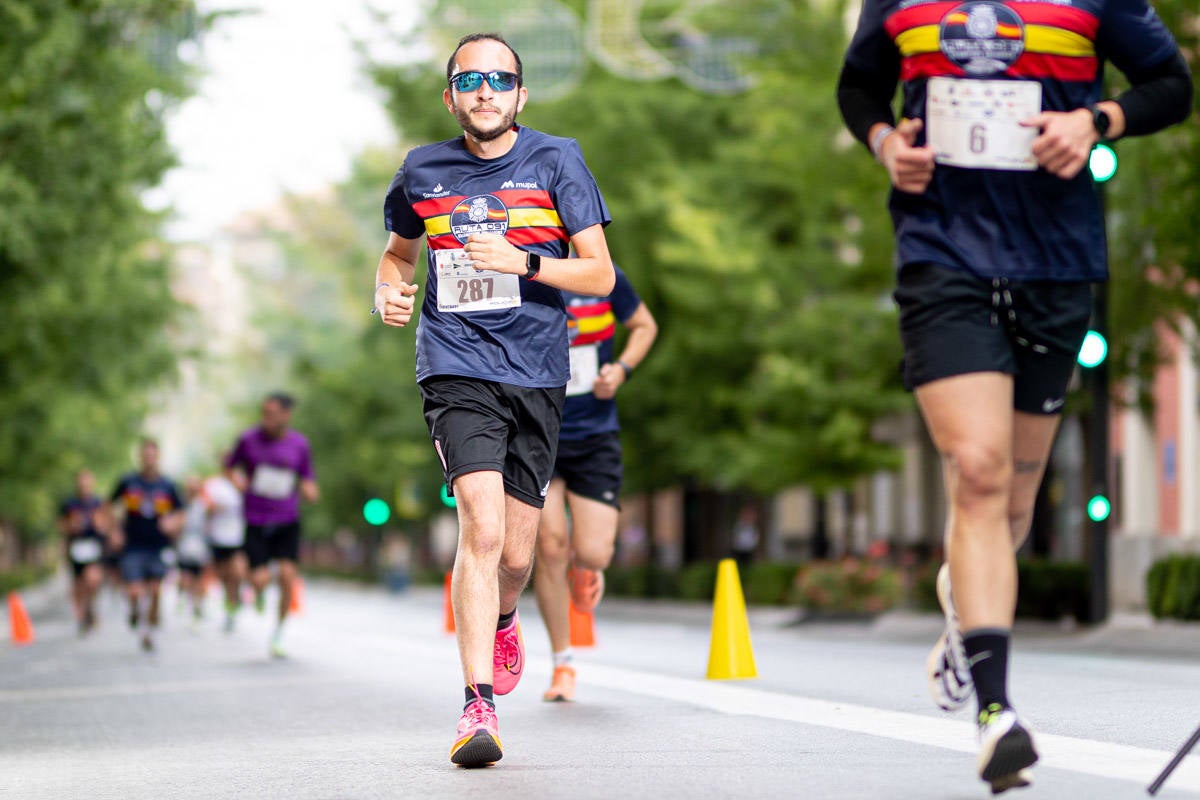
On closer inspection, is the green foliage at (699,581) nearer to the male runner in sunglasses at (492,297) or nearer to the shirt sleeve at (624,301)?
the shirt sleeve at (624,301)

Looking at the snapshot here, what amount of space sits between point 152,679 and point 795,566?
18059 millimetres

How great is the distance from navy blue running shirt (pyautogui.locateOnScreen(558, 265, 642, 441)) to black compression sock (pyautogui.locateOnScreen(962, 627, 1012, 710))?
13.7 ft

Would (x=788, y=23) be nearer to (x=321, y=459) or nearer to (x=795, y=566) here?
(x=795, y=566)

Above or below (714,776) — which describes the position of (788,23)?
above

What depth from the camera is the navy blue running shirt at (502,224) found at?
6.54m

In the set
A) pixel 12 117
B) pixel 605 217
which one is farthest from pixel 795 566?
pixel 605 217

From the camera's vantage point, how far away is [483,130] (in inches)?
259

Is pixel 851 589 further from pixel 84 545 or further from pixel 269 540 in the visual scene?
pixel 269 540

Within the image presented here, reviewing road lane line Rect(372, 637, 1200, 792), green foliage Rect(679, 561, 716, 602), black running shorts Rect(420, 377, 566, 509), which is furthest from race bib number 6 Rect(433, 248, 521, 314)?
green foliage Rect(679, 561, 716, 602)

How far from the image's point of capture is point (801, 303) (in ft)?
94.8

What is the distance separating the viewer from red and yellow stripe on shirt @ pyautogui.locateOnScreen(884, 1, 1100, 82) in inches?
202

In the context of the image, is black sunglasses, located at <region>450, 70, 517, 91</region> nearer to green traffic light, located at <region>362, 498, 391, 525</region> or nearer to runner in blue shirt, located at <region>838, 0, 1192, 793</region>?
runner in blue shirt, located at <region>838, 0, 1192, 793</region>

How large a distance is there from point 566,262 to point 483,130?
21.1 inches

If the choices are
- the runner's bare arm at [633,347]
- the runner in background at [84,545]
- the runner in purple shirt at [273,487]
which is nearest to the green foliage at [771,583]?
the runner in background at [84,545]
